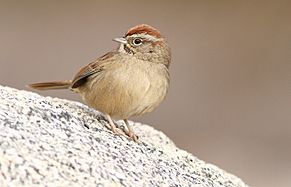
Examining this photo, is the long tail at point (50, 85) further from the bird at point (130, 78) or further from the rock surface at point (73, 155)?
the rock surface at point (73, 155)

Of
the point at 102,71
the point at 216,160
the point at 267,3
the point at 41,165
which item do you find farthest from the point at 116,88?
the point at 267,3

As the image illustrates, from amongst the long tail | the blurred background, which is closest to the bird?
the long tail

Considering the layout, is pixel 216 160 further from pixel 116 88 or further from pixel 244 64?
pixel 116 88

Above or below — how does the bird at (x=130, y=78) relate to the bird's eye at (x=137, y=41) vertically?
below

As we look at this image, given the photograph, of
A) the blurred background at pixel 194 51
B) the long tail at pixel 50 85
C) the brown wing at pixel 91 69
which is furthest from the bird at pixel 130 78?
the blurred background at pixel 194 51

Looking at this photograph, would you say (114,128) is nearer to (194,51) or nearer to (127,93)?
(127,93)
